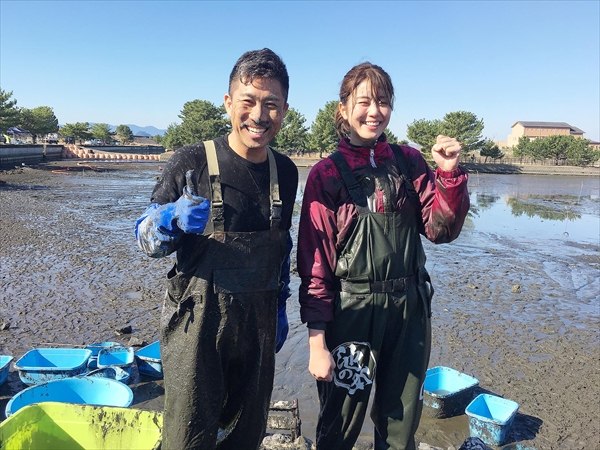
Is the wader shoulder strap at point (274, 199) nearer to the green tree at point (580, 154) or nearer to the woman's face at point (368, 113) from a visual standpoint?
the woman's face at point (368, 113)

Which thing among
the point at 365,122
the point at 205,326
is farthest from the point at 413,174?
the point at 205,326

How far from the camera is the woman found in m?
2.37

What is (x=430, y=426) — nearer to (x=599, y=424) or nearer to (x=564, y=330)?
(x=599, y=424)

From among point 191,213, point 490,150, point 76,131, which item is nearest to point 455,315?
point 191,213

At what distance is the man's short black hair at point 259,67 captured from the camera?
2256 mm

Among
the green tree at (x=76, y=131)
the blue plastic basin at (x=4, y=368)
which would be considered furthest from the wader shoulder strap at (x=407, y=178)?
the green tree at (x=76, y=131)

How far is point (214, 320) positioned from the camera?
2.18 m

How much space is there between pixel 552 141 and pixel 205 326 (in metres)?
74.6

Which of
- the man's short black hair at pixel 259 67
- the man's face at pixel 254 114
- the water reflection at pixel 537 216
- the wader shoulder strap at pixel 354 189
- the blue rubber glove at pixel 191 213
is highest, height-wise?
the man's short black hair at pixel 259 67

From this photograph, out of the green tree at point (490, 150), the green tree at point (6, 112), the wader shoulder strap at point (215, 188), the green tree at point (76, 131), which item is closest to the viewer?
the wader shoulder strap at point (215, 188)

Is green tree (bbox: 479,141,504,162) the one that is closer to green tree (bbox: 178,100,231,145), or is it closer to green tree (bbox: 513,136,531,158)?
green tree (bbox: 513,136,531,158)

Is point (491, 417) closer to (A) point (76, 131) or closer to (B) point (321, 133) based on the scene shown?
(B) point (321, 133)

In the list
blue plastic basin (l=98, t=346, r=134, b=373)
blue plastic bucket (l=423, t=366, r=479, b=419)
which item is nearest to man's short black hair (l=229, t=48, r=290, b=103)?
blue plastic bucket (l=423, t=366, r=479, b=419)

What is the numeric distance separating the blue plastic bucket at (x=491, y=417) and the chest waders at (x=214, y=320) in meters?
3.22
